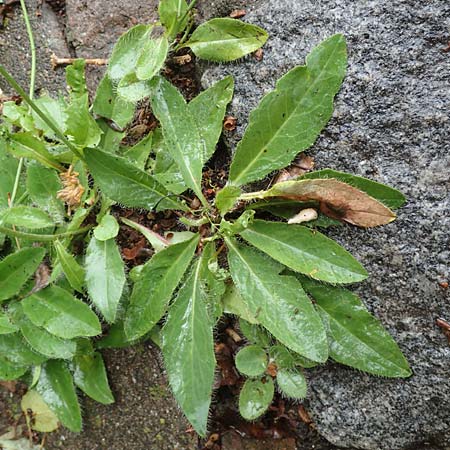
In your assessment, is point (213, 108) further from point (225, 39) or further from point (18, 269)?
point (18, 269)

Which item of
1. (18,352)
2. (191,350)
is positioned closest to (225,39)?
(191,350)

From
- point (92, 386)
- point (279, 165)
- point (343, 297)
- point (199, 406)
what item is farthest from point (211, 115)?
point (92, 386)

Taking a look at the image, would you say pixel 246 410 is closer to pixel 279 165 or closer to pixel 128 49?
pixel 279 165

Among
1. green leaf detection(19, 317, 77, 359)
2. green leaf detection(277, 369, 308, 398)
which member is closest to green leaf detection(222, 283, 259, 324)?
green leaf detection(277, 369, 308, 398)

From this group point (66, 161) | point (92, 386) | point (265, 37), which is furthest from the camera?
point (92, 386)

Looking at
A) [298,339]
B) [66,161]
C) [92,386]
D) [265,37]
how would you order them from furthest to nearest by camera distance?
[92,386], [66,161], [265,37], [298,339]

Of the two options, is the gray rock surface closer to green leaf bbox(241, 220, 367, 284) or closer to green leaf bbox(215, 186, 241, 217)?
green leaf bbox(241, 220, 367, 284)
